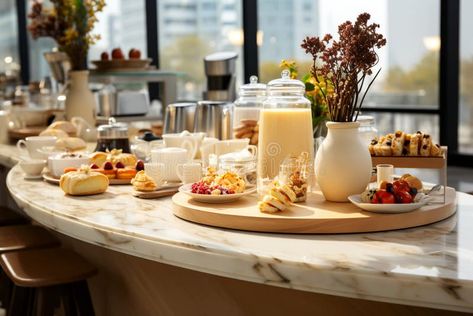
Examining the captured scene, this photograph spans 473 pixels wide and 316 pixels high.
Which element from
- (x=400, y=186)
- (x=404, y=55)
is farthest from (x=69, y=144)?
(x=404, y=55)

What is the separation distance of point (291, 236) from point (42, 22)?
3.27 metres

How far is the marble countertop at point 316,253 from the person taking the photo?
48.2 inches

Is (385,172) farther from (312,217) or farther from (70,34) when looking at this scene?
(70,34)

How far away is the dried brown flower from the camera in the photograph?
62.1 inches

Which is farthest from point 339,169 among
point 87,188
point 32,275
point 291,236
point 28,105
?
point 28,105

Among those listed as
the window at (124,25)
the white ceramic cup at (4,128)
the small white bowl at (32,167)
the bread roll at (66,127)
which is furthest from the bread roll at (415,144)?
the window at (124,25)

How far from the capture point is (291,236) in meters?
1.51

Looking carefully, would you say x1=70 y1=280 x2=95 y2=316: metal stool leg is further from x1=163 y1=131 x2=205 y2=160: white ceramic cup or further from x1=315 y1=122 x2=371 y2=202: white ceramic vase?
x1=315 y1=122 x2=371 y2=202: white ceramic vase

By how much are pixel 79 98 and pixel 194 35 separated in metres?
3.00

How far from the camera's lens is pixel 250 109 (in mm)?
2395

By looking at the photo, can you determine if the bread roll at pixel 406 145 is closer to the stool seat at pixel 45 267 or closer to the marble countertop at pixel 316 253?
the marble countertop at pixel 316 253

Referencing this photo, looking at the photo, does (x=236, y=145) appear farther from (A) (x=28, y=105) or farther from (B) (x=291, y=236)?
(A) (x=28, y=105)

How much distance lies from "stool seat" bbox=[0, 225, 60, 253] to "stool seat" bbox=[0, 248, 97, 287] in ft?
A: 0.45

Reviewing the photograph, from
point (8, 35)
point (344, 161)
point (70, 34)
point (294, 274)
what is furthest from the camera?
point (8, 35)
